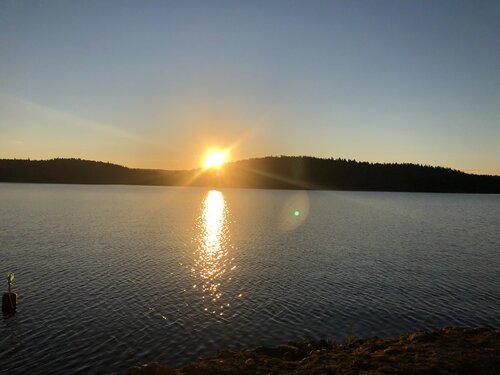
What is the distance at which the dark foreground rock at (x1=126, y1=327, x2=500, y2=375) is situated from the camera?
19.2 m

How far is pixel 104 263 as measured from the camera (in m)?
50.9

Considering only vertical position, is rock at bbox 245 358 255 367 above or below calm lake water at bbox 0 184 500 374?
above

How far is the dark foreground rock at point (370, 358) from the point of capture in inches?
756

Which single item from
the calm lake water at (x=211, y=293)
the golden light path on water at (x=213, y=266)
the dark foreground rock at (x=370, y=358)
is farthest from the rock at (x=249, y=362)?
the golden light path on water at (x=213, y=266)

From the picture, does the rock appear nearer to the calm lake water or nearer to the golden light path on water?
the calm lake water

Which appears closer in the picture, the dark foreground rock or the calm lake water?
the dark foreground rock

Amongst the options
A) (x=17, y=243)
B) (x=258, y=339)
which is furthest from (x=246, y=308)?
(x=17, y=243)

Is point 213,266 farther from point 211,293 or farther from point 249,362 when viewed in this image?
point 249,362

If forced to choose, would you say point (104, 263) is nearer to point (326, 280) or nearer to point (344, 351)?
point (326, 280)

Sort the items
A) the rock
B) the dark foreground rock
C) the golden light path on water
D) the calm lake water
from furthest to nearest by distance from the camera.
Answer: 1. the golden light path on water
2. the calm lake water
3. the rock
4. the dark foreground rock

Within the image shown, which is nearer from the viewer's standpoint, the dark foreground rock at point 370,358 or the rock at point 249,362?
the dark foreground rock at point 370,358

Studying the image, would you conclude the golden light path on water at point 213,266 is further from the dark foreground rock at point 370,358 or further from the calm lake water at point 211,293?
the dark foreground rock at point 370,358

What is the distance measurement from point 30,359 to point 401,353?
78.0ft

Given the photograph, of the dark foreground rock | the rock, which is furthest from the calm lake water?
the rock
